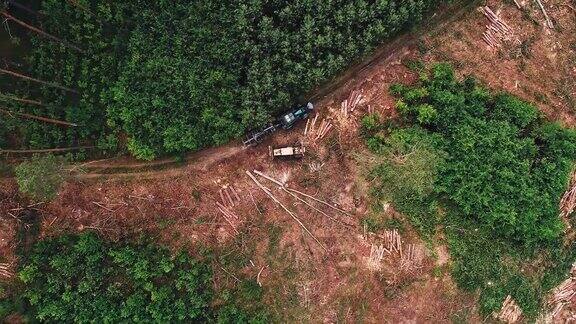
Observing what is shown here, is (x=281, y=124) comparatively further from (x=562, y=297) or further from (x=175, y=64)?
(x=562, y=297)

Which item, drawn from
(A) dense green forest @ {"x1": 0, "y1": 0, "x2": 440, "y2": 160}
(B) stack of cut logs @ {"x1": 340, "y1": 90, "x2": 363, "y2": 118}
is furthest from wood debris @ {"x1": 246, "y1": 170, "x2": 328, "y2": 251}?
(B) stack of cut logs @ {"x1": 340, "y1": 90, "x2": 363, "y2": 118}

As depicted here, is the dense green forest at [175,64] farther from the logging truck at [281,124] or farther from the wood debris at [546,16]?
the wood debris at [546,16]

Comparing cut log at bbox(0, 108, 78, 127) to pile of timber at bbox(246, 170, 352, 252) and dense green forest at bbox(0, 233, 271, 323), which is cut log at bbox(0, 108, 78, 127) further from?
pile of timber at bbox(246, 170, 352, 252)

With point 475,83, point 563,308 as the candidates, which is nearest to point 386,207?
point 475,83

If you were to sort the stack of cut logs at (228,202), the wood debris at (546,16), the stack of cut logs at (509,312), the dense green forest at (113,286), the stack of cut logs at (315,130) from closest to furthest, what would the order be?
1. the dense green forest at (113,286)
2. the stack of cut logs at (228,202)
3. the stack of cut logs at (315,130)
4. the stack of cut logs at (509,312)
5. the wood debris at (546,16)

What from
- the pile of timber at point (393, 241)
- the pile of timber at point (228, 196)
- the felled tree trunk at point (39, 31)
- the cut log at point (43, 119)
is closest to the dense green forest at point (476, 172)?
the pile of timber at point (393, 241)

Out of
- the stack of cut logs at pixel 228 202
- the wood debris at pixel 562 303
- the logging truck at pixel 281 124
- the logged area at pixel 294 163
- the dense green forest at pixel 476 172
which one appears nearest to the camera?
the logged area at pixel 294 163
